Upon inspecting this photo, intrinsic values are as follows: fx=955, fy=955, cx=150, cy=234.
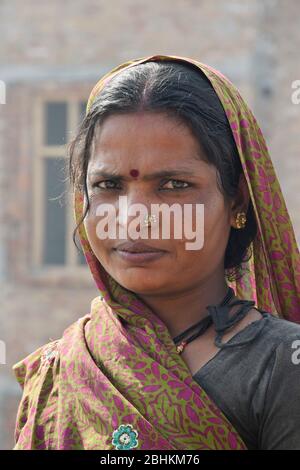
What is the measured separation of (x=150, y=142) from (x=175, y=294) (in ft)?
1.16

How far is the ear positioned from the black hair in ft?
0.05

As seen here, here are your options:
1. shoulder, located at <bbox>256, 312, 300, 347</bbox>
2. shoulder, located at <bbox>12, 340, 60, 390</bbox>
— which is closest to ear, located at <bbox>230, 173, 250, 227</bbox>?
shoulder, located at <bbox>256, 312, 300, 347</bbox>

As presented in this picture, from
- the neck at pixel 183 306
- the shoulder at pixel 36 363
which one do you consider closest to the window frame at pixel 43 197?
the shoulder at pixel 36 363

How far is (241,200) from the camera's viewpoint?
7.23ft

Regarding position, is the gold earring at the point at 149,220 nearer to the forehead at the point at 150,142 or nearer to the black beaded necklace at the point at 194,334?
the forehead at the point at 150,142

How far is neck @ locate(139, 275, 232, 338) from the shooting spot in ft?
7.08

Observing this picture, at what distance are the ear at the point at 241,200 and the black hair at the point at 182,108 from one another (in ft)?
0.05

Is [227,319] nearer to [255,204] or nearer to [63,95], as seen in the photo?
[255,204]

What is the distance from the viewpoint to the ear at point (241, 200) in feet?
7.18

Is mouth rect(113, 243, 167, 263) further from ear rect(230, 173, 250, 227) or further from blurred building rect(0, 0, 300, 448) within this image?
blurred building rect(0, 0, 300, 448)

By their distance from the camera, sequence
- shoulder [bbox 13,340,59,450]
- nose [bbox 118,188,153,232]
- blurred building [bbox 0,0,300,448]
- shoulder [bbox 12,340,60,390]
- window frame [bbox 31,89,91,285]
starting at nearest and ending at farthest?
nose [bbox 118,188,153,232], shoulder [bbox 13,340,59,450], shoulder [bbox 12,340,60,390], blurred building [bbox 0,0,300,448], window frame [bbox 31,89,91,285]

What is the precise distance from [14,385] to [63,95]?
109 inches

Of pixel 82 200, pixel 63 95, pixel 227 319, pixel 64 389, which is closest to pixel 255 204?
pixel 227 319

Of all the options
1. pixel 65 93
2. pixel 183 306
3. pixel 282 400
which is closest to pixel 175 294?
pixel 183 306
